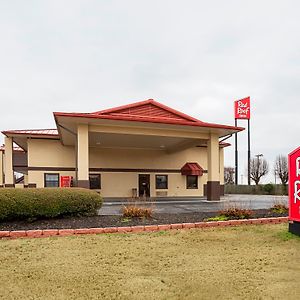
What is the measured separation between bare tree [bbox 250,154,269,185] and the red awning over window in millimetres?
31049

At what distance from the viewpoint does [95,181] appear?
1006 inches

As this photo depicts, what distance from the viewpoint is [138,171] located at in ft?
88.3

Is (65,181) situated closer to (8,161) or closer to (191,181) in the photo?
(8,161)

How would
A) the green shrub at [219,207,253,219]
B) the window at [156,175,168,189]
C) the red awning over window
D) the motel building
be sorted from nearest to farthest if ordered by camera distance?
the green shrub at [219,207,253,219], the motel building, the red awning over window, the window at [156,175,168,189]

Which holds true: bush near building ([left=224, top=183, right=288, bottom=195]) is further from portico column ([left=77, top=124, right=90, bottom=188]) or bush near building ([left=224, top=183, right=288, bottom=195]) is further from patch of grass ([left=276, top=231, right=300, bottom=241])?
patch of grass ([left=276, top=231, right=300, bottom=241])

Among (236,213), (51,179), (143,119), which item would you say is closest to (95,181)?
(51,179)

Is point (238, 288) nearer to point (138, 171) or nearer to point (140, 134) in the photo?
point (140, 134)

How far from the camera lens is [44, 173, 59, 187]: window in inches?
967

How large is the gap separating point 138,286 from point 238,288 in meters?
1.29

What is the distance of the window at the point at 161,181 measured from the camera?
27.7 meters

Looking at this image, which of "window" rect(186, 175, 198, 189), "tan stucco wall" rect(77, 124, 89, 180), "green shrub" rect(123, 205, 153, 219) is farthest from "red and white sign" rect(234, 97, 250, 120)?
"green shrub" rect(123, 205, 153, 219)

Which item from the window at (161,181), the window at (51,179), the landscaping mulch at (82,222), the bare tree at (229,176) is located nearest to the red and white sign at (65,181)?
the window at (51,179)

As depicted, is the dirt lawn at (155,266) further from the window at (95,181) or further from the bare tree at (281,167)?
the bare tree at (281,167)

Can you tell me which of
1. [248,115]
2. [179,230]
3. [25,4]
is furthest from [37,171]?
[248,115]
